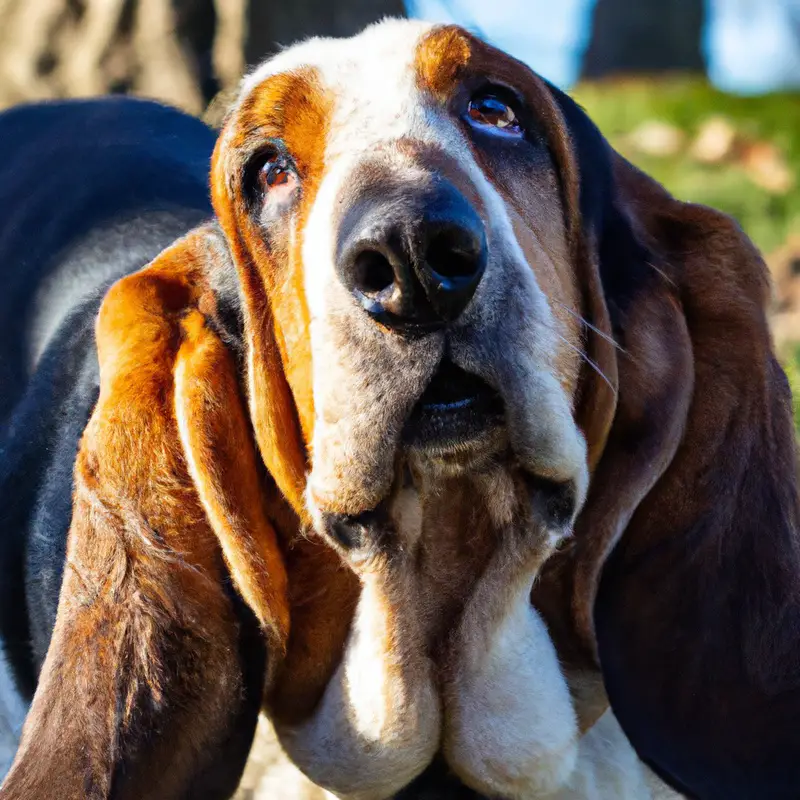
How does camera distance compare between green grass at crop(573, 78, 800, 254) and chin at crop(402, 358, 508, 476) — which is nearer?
chin at crop(402, 358, 508, 476)

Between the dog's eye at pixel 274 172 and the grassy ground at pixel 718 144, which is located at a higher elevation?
the dog's eye at pixel 274 172

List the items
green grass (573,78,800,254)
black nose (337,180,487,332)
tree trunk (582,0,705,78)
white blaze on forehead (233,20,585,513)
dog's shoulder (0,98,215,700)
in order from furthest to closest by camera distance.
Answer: tree trunk (582,0,705,78) → green grass (573,78,800,254) → dog's shoulder (0,98,215,700) → white blaze on forehead (233,20,585,513) → black nose (337,180,487,332)

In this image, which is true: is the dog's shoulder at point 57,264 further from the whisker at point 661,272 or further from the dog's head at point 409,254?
the whisker at point 661,272

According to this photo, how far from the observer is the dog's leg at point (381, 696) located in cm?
280

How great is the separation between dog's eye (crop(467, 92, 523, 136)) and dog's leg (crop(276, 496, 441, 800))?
0.89m

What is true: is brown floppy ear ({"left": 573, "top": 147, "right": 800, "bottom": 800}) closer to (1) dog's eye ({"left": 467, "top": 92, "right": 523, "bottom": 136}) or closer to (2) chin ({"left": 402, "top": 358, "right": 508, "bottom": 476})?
(1) dog's eye ({"left": 467, "top": 92, "right": 523, "bottom": 136})

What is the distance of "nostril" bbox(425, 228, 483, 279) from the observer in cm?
230

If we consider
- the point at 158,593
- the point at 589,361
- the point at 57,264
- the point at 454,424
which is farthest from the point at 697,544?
the point at 57,264

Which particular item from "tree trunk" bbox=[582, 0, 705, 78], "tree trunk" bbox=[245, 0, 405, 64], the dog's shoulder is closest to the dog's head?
the dog's shoulder

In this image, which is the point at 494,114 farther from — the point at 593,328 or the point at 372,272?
the point at 372,272

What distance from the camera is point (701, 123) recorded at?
335 inches

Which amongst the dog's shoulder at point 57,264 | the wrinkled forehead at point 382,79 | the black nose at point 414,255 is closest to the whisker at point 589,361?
the black nose at point 414,255

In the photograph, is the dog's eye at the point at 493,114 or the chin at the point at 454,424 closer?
the chin at the point at 454,424

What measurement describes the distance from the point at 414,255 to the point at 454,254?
8cm
